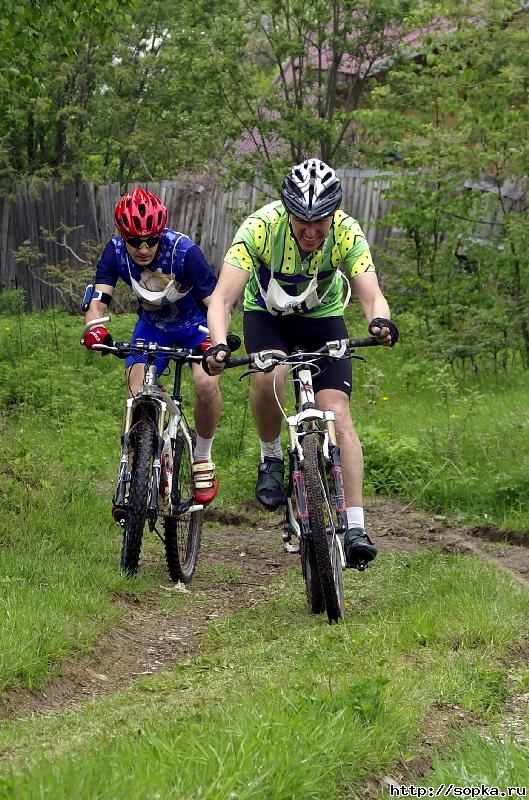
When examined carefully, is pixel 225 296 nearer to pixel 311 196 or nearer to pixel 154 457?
pixel 311 196

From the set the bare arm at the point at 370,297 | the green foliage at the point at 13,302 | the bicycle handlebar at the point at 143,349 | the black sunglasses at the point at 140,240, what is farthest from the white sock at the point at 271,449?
the green foliage at the point at 13,302

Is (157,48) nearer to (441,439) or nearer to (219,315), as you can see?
(441,439)

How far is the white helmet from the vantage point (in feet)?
20.6

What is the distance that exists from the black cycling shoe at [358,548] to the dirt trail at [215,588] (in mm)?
857

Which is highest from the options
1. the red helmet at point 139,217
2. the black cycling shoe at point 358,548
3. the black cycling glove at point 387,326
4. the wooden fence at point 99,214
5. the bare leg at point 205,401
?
the wooden fence at point 99,214

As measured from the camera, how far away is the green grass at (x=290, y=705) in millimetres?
3514

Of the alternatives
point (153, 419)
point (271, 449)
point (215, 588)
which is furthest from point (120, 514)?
point (271, 449)

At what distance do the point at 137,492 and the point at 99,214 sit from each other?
1647 cm

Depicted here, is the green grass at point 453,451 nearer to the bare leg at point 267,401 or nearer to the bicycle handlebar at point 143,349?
the bare leg at point 267,401

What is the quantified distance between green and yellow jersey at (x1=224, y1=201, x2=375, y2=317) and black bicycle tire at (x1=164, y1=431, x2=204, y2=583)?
4.14 ft

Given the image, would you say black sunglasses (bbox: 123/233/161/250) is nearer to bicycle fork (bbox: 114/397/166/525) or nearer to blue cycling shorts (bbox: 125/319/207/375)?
blue cycling shorts (bbox: 125/319/207/375)

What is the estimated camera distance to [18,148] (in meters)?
23.5

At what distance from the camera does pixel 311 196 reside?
627 cm

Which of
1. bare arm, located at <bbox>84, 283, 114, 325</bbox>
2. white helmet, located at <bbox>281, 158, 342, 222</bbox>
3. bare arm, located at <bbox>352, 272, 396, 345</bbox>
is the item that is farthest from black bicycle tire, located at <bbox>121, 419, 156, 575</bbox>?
white helmet, located at <bbox>281, 158, 342, 222</bbox>
